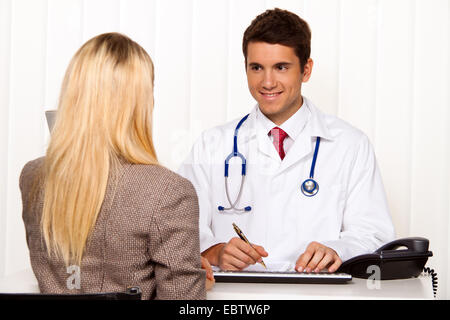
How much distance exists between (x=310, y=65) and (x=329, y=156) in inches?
14.5

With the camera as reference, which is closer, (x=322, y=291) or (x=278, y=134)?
(x=322, y=291)

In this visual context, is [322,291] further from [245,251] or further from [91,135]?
[91,135]

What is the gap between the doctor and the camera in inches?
73.5

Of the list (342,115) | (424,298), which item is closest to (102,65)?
(424,298)

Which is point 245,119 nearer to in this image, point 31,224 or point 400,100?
point 400,100

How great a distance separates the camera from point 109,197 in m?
1.03

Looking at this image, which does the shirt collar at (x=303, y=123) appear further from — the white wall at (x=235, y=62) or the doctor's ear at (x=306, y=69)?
the white wall at (x=235, y=62)

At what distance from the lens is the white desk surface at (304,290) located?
3.84 feet

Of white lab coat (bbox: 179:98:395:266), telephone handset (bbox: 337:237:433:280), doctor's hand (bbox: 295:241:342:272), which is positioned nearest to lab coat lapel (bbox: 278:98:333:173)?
white lab coat (bbox: 179:98:395:266)

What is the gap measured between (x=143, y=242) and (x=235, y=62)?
1511mm

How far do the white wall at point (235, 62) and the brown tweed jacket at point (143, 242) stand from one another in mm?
1403

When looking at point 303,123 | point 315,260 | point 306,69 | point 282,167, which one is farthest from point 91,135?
point 306,69

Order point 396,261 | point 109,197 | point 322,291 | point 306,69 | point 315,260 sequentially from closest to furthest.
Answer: point 109,197 → point 322,291 → point 396,261 → point 315,260 → point 306,69

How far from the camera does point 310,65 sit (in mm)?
2100
